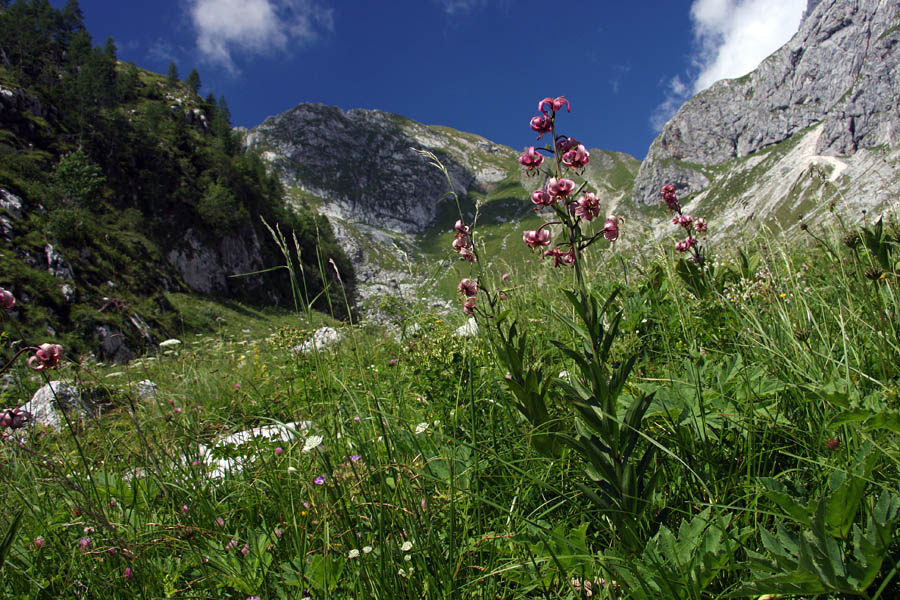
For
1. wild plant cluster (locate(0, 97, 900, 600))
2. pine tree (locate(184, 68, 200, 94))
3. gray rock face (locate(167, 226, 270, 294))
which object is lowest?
wild plant cluster (locate(0, 97, 900, 600))

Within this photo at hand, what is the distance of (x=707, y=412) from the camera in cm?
193

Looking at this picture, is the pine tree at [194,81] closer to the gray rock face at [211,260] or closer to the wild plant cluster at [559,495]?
the gray rock face at [211,260]

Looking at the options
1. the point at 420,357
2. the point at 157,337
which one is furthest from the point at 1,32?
the point at 420,357

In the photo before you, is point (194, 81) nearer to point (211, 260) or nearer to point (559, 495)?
point (211, 260)

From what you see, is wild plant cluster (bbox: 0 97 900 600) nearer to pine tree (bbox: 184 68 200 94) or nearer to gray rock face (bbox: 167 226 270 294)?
gray rock face (bbox: 167 226 270 294)

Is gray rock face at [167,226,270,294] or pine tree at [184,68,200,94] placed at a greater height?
pine tree at [184,68,200,94]

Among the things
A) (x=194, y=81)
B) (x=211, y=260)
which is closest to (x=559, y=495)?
(x=211, y=260)

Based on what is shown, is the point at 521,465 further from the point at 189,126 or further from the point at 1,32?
the point at 1,32

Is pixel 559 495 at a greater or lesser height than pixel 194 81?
lesser

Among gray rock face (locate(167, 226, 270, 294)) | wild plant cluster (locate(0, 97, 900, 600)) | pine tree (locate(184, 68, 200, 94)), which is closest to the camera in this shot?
wild plant cluster (locate(0, 97, 900, 600))

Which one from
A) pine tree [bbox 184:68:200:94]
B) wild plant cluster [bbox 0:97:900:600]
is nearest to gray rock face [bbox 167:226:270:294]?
pine tree [bbox 184:68:200:94]

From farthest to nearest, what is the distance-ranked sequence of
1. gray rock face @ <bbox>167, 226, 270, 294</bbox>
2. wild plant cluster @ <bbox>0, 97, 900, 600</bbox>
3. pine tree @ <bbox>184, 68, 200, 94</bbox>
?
pine tree @ <bbox>184, 68, 200, 94</bbox>, gray rock face @ <bbox>167, 226, 270, 294</bbox>, wild plant cluster @ <bbox>0, 97, 900, 600</bbox>

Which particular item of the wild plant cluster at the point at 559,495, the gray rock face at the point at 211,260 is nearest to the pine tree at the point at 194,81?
the gray rock face at the point at 211,260

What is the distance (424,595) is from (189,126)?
82530 mm
